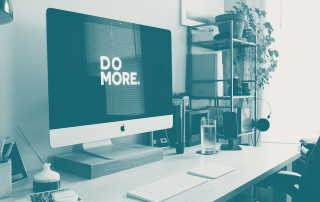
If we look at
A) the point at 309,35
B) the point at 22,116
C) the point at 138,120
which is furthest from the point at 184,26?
the point at 22,116

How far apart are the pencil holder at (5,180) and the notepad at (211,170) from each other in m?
0.65

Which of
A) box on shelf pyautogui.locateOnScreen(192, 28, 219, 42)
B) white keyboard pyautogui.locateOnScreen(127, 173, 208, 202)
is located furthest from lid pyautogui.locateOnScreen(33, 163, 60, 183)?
box on shelf pyautogui.locateOnScreen(192, 28, 219, 42)

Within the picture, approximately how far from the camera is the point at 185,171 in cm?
119

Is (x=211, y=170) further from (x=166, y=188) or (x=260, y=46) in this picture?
(x=260, y=46)

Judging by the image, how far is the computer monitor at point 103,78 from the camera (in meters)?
1.03

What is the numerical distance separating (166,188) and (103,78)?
1.74 feet

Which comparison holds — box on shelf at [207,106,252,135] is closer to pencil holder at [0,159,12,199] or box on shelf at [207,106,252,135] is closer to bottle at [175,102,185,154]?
bottle at [175,102,185,154]

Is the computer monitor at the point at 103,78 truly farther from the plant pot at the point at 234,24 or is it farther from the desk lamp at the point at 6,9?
the plant pot at the point at 234,24

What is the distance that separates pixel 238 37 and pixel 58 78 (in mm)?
1411

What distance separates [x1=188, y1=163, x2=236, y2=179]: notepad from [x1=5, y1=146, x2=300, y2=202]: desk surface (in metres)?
0.02

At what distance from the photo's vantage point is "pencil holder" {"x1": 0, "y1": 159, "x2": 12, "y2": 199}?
0.86 m

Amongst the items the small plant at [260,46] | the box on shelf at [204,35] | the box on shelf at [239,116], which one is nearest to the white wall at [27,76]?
the box on shelf at [204,35]

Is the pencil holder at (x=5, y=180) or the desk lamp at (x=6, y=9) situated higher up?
the desk lamp at (x=6, y=9)

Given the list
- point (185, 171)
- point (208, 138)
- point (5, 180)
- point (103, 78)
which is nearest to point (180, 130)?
point (208, 138)
